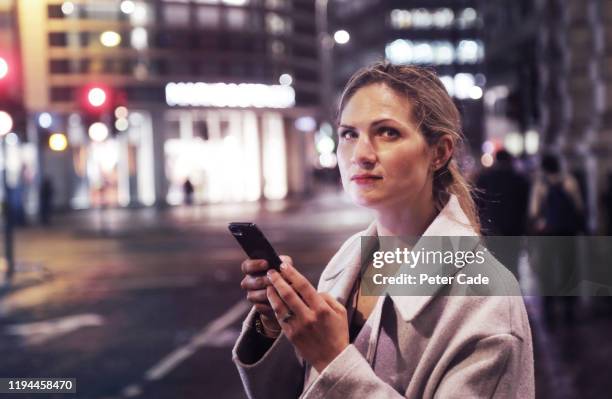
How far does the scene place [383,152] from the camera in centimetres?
203

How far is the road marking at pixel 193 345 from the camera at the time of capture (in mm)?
7455

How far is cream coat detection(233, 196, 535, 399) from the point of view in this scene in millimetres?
1833

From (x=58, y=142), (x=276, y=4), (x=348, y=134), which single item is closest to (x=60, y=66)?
(x=276, y=4)

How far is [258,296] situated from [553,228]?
869 centimetres

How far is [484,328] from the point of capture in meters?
1.84

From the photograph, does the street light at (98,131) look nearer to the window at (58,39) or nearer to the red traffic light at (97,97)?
the red traffic light at (97,97)

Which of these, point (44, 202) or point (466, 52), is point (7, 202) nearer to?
point (44, 202)

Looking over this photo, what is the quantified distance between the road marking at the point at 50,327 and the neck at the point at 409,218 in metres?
8.20

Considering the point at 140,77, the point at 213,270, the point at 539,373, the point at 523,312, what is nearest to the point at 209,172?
the point at 140,77

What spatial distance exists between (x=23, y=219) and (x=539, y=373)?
28.1 m

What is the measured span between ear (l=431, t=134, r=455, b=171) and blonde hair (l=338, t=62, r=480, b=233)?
12mm

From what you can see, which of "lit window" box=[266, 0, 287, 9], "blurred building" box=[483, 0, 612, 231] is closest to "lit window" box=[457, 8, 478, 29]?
"lit window" box=[266, 0, 287, 9]

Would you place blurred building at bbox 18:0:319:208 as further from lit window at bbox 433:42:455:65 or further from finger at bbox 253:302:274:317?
lit window at bbox 433:42:455:65

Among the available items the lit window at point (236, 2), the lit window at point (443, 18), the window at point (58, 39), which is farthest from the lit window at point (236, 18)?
the lit window at point (443, 18)
